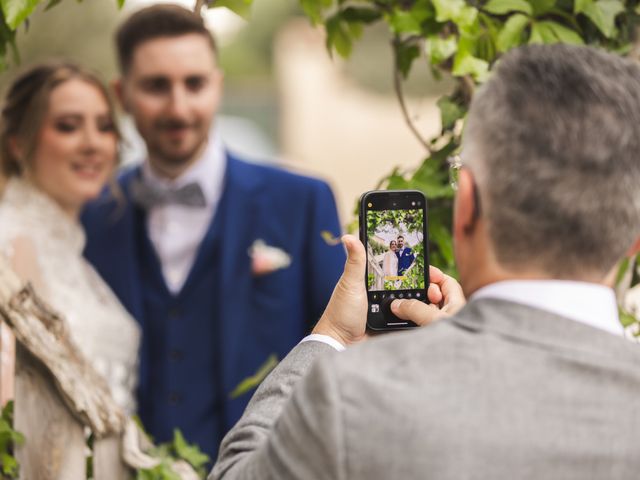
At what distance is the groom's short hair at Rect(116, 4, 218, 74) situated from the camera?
137 inches

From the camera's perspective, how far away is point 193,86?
3553 millimetres

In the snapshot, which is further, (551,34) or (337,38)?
(337,38)

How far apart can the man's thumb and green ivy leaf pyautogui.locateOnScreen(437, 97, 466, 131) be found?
85cm

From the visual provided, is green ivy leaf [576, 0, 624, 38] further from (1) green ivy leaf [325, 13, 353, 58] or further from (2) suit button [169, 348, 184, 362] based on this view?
(2) suit button [169, 348, 184, 362]

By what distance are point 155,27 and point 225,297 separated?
1088mm

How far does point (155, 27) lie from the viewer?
350cm

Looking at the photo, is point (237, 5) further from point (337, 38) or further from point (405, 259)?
point (405, 259)

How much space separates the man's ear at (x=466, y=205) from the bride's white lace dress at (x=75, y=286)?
2.30 m

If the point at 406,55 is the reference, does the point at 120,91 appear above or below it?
below

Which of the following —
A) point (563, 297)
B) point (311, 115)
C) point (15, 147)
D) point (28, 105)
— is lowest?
point (311, 115)

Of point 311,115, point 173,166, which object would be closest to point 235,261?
point 173,166

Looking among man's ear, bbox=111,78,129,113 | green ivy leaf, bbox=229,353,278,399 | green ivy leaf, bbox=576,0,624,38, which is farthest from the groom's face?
green ivy leaf, bbox=576,0,624,38

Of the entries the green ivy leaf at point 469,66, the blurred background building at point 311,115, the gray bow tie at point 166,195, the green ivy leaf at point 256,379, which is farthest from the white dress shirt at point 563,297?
the blurred background building at point 311,115

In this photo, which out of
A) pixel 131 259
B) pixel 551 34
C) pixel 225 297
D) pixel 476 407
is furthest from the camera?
pixel 131 259
